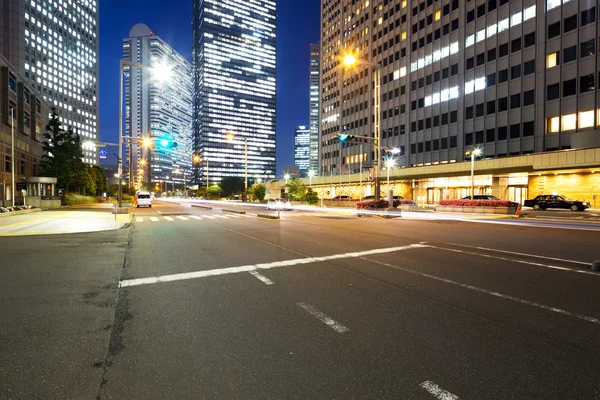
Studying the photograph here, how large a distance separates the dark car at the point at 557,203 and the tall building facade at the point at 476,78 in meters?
9.59

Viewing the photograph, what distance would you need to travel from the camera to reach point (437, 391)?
2764 mm

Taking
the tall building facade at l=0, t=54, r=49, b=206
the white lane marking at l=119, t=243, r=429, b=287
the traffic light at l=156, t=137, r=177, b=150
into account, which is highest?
the tall building facade at l=0, t=54, r=49, b=206

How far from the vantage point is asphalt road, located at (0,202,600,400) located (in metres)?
2.89

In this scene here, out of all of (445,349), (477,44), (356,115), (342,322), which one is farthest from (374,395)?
(356,115)

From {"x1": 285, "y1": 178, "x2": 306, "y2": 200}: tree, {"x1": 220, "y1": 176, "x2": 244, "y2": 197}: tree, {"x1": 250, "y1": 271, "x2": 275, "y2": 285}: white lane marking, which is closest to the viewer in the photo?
{"x1": 250, "y1": 271, "x2": 275, "y2": 285}: white lane marking

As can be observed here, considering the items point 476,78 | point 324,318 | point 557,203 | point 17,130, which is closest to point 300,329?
point 324,318

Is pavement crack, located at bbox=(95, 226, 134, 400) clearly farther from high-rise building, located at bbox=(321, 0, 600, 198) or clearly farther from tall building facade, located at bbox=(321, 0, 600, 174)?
high-rise building, located at bbox=(321, 0, 600, 198)

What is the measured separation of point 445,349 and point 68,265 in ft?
27.9

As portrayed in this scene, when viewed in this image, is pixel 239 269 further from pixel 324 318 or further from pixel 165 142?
pixel 165 142

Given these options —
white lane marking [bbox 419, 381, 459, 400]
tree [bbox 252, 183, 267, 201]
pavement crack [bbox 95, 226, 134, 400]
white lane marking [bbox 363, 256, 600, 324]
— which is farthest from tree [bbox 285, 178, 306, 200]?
white lane marking [bbox 419, 381, 459, 400]

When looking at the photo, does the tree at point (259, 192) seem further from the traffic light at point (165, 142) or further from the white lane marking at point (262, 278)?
the white lane marking at point (262, 278)

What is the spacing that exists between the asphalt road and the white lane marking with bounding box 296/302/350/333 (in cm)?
4

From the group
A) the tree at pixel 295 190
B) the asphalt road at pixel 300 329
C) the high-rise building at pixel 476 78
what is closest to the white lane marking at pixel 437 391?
the asphalt road at pixel 300 329

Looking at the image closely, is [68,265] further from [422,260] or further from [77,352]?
[422,260]
